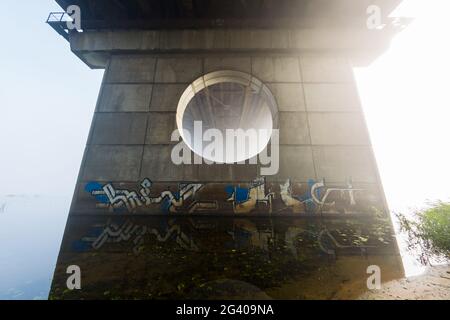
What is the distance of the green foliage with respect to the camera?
19.0 ft

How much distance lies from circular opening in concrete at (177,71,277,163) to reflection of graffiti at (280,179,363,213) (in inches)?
105

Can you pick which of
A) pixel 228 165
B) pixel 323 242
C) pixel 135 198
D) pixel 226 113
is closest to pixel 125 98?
pixel 135 198

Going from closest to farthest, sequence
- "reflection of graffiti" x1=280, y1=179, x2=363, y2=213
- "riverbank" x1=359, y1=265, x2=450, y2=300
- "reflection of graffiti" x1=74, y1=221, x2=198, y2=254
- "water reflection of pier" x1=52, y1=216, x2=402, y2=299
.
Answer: "riverbank" x1=359, y1=265, x2=450, y2=300
"water reflection of pier" x1=52, y1=216, x2=402, y2=299
"reflection of graffiti" x1=74, y1=221, x2=198, y2=254
"reflection of graffiti" x1=280, y1=179, x2=363, y2=213

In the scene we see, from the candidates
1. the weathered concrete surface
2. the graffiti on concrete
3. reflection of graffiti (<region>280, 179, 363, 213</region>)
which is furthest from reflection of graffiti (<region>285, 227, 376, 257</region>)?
the weathered concrete surface

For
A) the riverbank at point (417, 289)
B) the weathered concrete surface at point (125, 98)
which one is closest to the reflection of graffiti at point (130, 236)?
the riverbank at point (417, 289)

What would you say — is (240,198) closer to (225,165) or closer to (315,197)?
(225,165)

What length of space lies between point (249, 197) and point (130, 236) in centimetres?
496

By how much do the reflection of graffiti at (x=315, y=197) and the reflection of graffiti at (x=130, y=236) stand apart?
4.86m

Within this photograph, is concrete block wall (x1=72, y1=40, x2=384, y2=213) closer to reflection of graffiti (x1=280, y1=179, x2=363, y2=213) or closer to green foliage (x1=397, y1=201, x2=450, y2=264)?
reflection of graffiti (x1=280, y1=179, x2=363, y2=213)

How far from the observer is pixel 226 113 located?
2248 cm

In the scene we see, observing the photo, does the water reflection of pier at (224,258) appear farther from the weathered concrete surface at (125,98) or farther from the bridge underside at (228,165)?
the weathered concrete surface at (125,98)

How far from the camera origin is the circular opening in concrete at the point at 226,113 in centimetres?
1087
